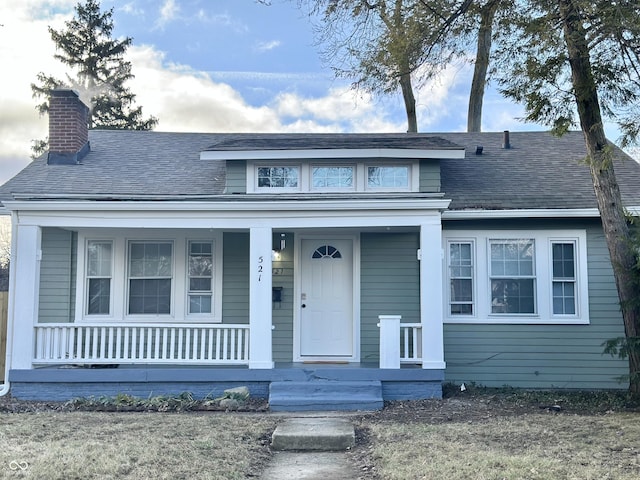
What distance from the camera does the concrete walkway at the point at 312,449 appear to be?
5.34m

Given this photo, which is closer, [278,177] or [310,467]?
[310,467]

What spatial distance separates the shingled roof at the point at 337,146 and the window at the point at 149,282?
3.47ft

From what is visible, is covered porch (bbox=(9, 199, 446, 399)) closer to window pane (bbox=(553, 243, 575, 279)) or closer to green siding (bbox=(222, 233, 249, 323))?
green siding (bbox=(222, 233, 249, 323))

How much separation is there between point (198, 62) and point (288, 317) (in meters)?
10.3

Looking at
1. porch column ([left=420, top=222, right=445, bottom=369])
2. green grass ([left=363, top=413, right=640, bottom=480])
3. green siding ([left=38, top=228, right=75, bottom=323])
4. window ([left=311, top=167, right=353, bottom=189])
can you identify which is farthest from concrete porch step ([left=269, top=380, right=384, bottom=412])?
green siding ([left=38, top=228, right=75, bottom=323])

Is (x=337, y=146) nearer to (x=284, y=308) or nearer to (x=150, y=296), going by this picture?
(x=284, y=308)

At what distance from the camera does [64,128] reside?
1106 centimetres

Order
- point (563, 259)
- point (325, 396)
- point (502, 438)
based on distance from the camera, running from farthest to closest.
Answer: point (563, 259), point (325, 396), point (502, 438)

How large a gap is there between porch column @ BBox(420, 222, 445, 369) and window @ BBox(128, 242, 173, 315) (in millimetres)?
4190

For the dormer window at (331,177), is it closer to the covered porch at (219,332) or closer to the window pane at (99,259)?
the covered porch at (219,332)

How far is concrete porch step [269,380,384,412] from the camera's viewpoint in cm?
790

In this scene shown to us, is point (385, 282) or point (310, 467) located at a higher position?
point (385, 282)

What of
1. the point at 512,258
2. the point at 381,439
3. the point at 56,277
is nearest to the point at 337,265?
the point at 512,258

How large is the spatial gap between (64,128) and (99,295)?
338 centimetres
